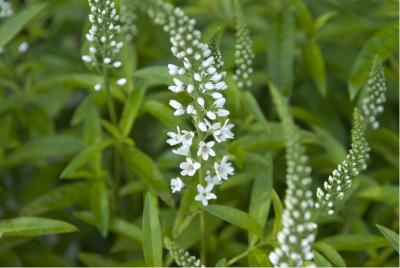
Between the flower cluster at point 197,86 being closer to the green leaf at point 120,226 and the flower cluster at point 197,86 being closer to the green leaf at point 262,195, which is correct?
the green leaf at point 262,195

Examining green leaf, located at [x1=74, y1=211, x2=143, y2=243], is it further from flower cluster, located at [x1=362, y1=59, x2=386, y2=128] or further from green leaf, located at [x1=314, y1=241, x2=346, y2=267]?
flower cluster, located at [x1=362, y1=59, x2=386, y2=128]

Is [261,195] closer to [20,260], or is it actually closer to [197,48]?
[197,48]

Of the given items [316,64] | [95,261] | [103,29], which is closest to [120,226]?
[95,261]

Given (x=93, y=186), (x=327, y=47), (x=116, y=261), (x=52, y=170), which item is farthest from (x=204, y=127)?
(x=327, y=47)

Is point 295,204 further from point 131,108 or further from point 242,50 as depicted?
point 131,108

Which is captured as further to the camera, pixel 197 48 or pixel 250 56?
pixel 250 56

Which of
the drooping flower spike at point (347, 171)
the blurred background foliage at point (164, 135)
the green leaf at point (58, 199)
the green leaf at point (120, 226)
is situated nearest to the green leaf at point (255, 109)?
the blurred background foliage at point (164, 135)

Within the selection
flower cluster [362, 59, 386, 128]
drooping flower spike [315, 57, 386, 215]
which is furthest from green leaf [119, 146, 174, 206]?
flower cluster [362, 59, 386, 128]
